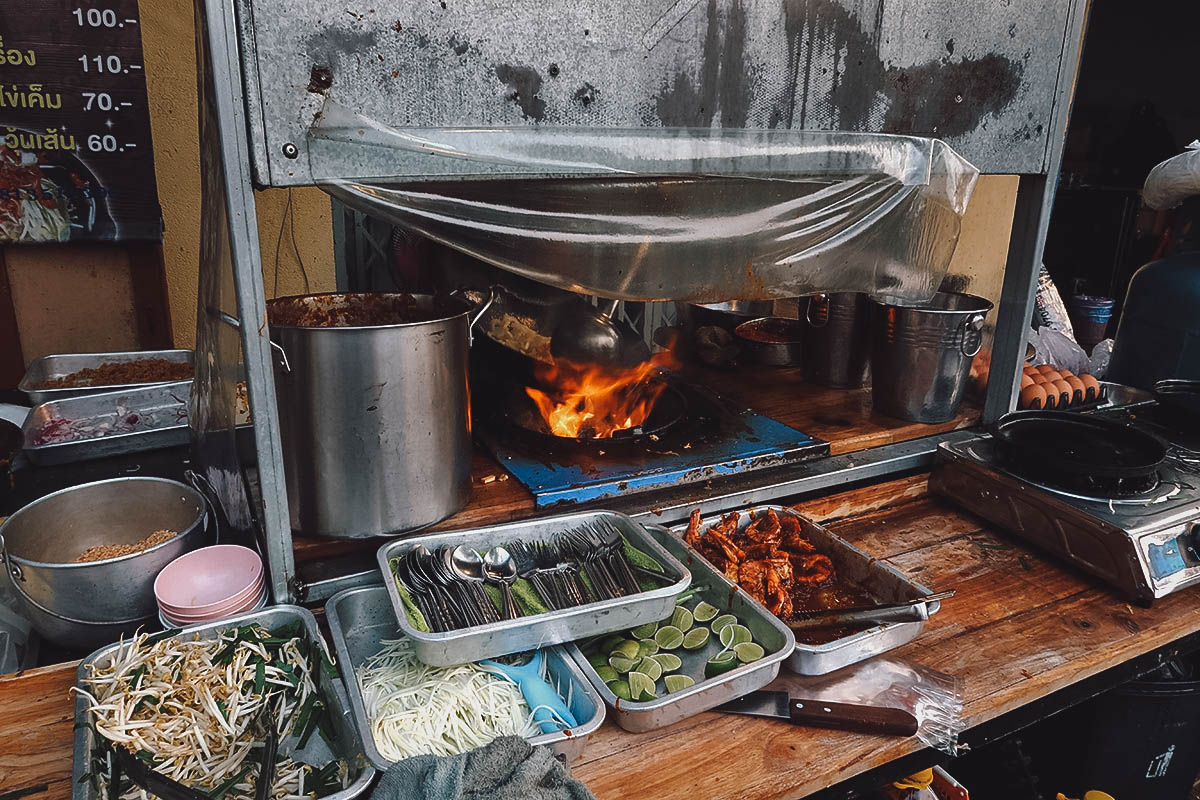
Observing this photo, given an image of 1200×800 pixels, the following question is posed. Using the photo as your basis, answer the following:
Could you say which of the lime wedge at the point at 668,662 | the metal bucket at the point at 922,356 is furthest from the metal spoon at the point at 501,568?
the metal bucket at the point at 922,356

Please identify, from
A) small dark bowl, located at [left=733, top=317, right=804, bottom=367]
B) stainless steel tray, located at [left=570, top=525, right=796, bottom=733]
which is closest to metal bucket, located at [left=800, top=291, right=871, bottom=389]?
small dark bowl, located at [left=733, top=317, right=804, bottom=367]

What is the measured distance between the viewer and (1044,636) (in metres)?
1.99

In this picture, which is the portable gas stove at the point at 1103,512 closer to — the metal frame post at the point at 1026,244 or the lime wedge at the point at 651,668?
the metal frame post at the point at 1026,244

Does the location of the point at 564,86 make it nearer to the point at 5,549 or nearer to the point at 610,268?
the point at 610,268

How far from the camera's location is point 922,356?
2.93 m

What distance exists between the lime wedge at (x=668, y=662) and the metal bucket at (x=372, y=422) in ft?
2.54

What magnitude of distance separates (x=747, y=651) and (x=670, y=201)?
1263 mm

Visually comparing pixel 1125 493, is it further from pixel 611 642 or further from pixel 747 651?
pixel 611 642

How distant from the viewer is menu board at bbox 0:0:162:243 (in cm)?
363

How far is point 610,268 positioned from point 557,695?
45.9 inches

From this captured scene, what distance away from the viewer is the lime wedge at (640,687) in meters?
Answer: 1.62

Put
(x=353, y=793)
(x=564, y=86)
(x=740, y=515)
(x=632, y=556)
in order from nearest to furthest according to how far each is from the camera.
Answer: (x=353, y=793)
(x=564, y=86)
(x=632, y=556)
(x=740, y=515)

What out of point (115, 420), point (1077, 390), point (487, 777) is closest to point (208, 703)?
point (487, 777)

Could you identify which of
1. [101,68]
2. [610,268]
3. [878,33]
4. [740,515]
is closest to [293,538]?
[610,268]
